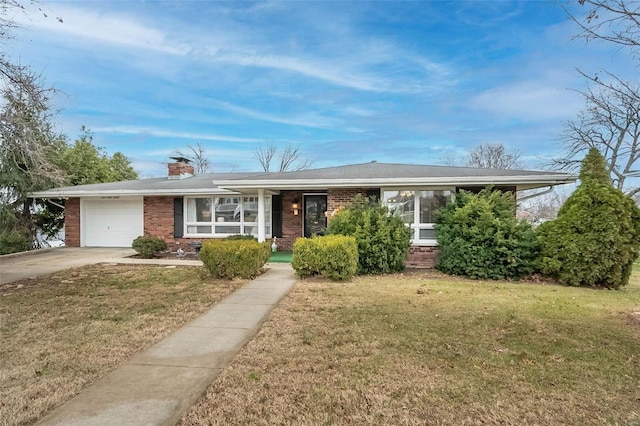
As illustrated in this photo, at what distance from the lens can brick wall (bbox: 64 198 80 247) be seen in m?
14.6

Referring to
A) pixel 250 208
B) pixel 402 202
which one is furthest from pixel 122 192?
pixel 402 202

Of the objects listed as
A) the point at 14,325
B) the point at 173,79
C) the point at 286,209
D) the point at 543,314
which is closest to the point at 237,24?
the point at 173,79

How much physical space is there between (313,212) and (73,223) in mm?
9805

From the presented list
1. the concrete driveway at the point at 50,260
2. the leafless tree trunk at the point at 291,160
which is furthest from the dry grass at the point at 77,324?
the leafless tree trunk at the point at 291,160

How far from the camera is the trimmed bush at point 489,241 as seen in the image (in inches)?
346

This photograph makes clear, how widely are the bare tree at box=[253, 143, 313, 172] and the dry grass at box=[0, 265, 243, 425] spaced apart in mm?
32710

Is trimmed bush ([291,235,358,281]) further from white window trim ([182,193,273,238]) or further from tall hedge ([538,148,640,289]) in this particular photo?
white window trim ([182,193,273,238])

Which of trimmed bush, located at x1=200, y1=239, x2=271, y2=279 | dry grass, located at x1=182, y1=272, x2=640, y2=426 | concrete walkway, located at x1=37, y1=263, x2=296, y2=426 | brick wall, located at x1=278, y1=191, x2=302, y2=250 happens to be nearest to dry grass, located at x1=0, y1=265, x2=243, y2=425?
concrete walkway, located at x1=37, y1=263, x2=296, y2=426

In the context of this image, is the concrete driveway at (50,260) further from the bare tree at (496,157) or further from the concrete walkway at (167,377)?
the bare tree at (496,157)

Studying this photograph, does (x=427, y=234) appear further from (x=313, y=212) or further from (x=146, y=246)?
(x=146, y=246)

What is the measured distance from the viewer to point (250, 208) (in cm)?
1340

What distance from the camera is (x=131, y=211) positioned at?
46.8 ft

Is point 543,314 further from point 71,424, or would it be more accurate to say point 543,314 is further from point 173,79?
point 173,79

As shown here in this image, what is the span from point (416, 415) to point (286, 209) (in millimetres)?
10933
